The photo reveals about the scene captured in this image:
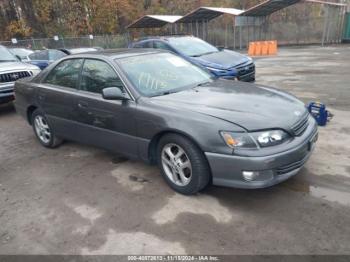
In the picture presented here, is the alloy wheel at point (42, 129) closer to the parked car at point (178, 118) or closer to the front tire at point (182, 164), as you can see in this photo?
the parked car at point (178, 118)

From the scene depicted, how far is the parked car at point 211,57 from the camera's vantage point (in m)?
8.64

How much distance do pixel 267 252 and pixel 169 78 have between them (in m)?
2.46

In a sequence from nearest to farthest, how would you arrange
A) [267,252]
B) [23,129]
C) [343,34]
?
[267,252]
[23,129]
[343,34]

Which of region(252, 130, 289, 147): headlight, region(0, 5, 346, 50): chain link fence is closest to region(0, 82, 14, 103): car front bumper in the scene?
region(252, 130, 289, 147): headlight

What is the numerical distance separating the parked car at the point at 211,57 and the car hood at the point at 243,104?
4108 millimetres

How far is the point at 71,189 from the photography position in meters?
4.07

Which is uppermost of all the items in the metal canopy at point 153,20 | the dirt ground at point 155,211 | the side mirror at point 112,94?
the metal canopy at point 153,20

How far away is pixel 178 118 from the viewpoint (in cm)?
346

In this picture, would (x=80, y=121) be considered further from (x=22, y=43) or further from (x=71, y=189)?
(x=22, y=43)

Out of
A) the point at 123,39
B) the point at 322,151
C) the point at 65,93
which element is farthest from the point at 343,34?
the point at 65,93

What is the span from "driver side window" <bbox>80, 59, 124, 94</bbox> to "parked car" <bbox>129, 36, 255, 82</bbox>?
13.0 ft

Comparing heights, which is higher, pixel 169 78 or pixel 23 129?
pixel 169 78

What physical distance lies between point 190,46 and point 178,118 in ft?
23.0

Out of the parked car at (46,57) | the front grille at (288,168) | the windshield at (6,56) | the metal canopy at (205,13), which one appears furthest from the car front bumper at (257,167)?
the metal canopy at (205,13)
